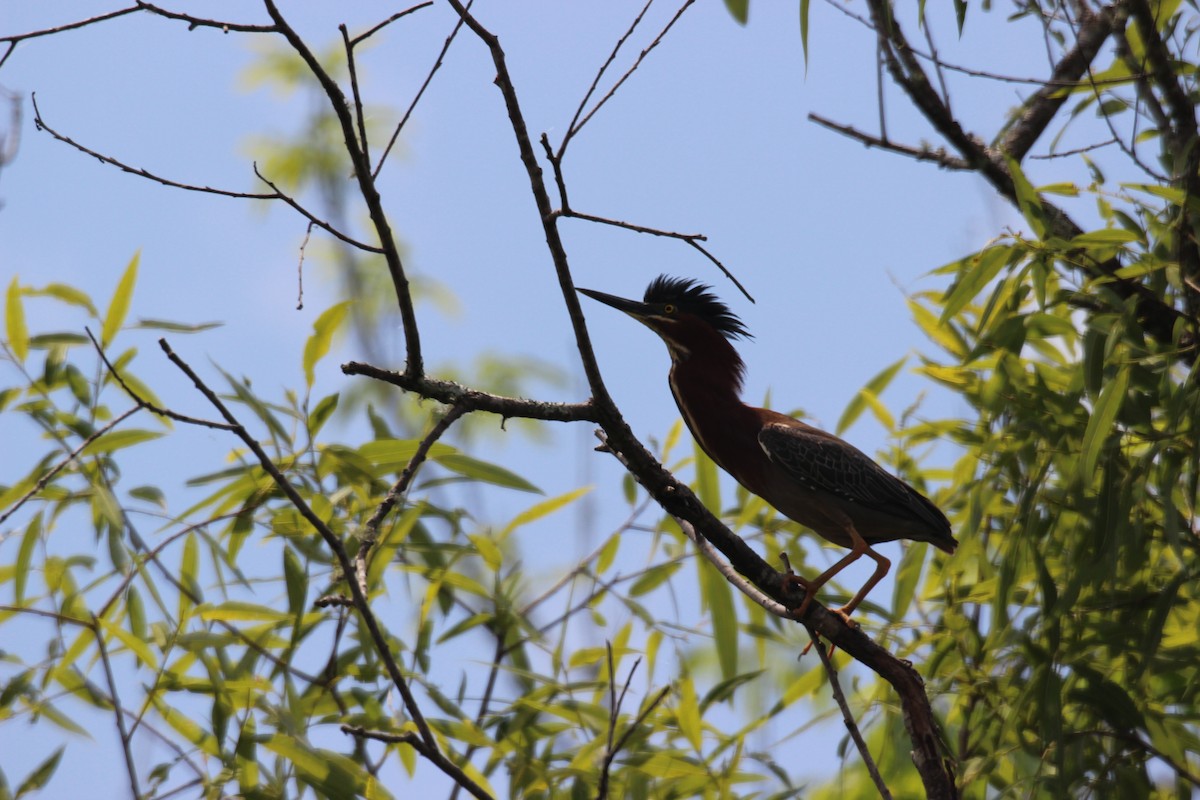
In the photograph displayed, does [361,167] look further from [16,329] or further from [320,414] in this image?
[16,329]

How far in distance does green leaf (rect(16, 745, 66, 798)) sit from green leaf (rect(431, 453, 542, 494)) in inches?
59.4

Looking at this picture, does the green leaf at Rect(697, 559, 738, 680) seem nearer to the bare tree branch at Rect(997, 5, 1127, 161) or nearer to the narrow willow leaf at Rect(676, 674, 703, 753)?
the narrow willow leaf at Rect(676, 674, 703, 753)

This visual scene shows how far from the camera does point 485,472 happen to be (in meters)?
3.89

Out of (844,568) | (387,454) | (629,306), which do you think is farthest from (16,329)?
(844,568)

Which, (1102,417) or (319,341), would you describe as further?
(319,341)

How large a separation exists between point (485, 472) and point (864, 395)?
5.68 feet

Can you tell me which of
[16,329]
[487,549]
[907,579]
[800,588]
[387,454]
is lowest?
[800,588]

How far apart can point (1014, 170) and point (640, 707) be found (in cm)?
217

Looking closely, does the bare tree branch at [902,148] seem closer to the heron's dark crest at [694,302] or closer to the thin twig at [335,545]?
the heron's dark crest at [694,302]

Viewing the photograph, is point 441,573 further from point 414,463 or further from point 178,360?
point 178,360

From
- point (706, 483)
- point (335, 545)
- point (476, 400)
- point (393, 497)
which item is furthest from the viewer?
point (706, 483)

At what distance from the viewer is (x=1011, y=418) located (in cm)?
349

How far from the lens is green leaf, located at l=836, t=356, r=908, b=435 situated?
4727 mm

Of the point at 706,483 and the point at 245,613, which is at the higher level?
Answer: the point at 706,483
